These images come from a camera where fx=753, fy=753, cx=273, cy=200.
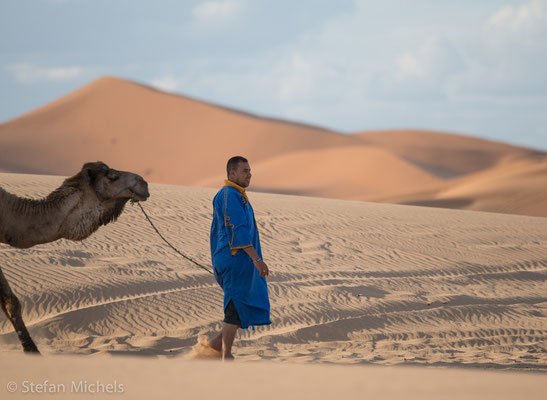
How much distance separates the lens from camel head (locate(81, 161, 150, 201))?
21.3 feet

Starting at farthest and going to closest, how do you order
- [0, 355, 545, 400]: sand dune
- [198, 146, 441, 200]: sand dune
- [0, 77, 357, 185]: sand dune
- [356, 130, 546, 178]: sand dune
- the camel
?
[356, 130, 546, 178]: sand dune
[0, 77, 357, 185]: sand dune
[198, 146, 441, 200]: sand dune
the camel
[0, 355, 545, 400]: sand dune

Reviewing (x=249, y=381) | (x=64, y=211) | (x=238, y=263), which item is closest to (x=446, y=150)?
(x=238, y=263)

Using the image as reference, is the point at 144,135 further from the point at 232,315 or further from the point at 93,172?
the point at 232,315

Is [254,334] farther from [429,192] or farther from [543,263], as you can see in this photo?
[429,192]

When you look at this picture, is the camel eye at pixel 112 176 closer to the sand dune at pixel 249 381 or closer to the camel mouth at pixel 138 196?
the camel mouth at pixel 138 196

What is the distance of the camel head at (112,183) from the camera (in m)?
6.49

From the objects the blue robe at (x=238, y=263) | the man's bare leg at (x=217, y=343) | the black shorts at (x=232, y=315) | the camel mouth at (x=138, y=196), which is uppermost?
the camel mouth at (x=138, y=196)

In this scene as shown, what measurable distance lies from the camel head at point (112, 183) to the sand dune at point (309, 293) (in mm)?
2074

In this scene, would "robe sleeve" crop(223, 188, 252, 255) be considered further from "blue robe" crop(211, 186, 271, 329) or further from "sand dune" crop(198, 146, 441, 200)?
"sand dune" crop(198, 146, 441, 200)

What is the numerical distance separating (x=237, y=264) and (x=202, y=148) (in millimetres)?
60648

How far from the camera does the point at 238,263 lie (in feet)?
21.3

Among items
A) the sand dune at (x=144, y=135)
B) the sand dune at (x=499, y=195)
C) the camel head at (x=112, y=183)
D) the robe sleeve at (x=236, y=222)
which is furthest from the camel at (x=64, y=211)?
the sand dune at (x=144, y=135)

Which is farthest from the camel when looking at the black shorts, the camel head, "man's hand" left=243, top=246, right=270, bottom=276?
the black shorts

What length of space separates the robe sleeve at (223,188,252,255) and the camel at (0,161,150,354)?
0.73 m
